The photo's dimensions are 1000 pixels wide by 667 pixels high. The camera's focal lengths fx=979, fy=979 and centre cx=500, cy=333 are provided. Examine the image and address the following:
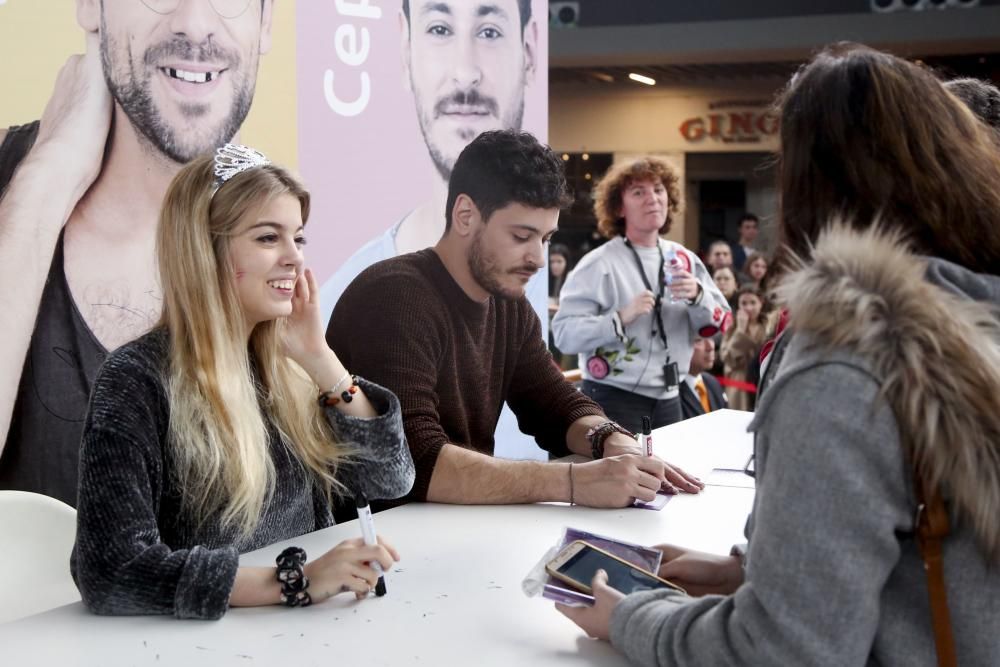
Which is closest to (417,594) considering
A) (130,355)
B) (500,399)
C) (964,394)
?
(130,355)

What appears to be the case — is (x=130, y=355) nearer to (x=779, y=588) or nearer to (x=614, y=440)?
(x=779, y=588)

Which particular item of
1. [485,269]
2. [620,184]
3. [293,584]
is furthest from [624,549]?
[620,184]

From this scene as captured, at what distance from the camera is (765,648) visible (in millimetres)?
1065

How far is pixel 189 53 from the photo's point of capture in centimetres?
264

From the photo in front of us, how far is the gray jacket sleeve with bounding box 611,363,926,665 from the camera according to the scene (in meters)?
1.01

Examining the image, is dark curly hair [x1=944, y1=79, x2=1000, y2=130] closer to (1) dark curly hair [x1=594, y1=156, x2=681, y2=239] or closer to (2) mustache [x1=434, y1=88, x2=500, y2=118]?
(2) mustache [x1=434, y1=88, x2=500, y2=118]

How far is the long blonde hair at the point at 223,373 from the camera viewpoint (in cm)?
164

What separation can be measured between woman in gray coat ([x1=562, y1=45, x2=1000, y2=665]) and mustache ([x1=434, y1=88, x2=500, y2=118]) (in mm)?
2407

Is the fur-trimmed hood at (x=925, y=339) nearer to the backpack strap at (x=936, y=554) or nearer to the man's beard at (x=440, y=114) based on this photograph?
the backpack strap at (x=936, y=554)

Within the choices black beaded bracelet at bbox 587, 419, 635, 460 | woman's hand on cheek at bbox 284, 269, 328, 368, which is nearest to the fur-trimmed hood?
woman's hand on cheek at bbox 284, 269, 328, 368

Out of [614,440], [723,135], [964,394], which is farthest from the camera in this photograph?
[723,135]

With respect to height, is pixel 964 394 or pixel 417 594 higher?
pixel 964 394

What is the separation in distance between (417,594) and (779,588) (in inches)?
27.9

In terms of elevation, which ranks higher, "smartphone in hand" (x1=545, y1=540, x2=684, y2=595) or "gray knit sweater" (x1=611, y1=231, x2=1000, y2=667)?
"gray knit sweater" (x1=611, y1=231, x2=1000, y2=667)
